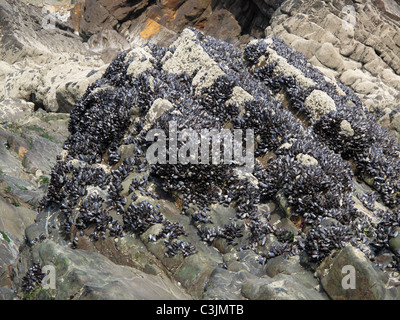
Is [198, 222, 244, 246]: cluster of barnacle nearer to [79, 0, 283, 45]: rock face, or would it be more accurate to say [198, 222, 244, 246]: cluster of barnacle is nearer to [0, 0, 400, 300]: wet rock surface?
[0, 0, 400, 300]: wet rock surface

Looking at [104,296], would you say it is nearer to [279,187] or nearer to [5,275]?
[5,275]

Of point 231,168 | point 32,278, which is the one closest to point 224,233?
point 231,168

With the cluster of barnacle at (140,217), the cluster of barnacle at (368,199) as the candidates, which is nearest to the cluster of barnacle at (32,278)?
the cluster of barnacle at (140,217)

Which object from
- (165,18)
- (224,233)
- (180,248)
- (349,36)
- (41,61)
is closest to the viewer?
(180,248)

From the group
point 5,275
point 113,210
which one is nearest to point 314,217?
point 113,210

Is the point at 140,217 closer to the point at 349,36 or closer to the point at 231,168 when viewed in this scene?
the point at 231,168

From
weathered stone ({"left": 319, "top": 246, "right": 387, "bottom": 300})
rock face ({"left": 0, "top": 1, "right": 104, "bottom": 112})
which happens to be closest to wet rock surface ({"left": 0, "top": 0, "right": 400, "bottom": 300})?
weathered stone ({"left": 319, "top": 246, "right": 387, "bottom": 300})

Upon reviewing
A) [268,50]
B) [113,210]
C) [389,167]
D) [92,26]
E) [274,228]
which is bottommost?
[92,26]
